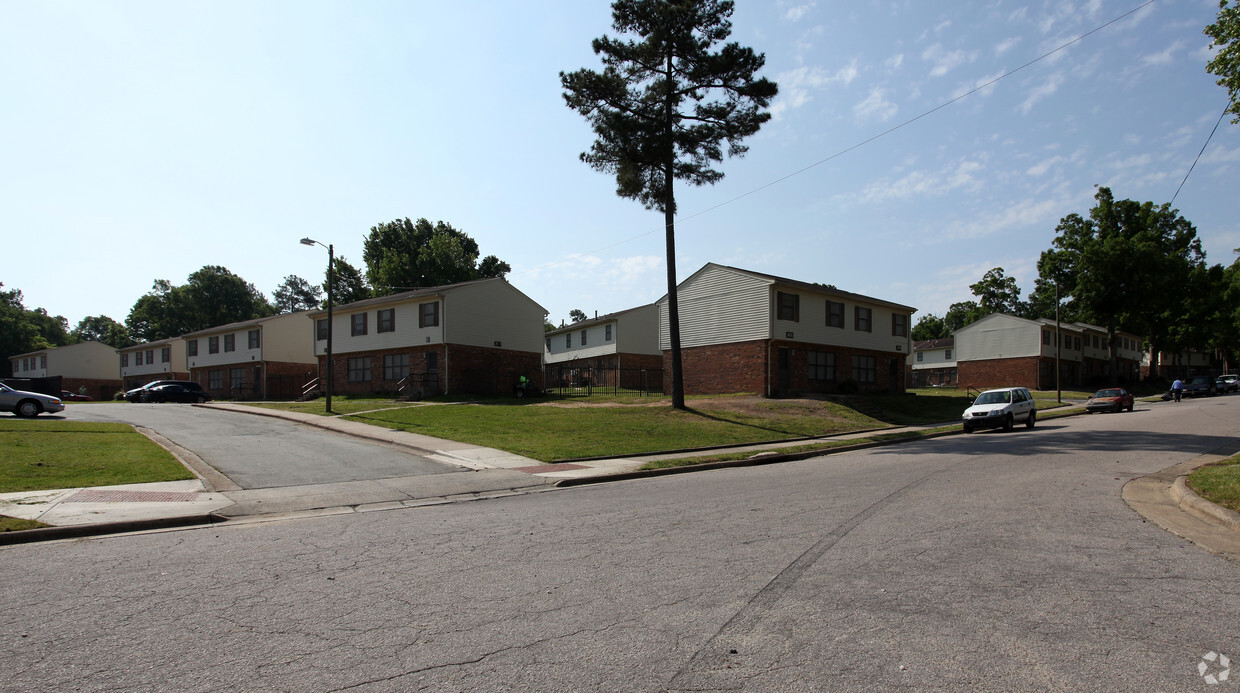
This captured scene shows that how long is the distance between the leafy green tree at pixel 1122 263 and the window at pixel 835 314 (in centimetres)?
3580

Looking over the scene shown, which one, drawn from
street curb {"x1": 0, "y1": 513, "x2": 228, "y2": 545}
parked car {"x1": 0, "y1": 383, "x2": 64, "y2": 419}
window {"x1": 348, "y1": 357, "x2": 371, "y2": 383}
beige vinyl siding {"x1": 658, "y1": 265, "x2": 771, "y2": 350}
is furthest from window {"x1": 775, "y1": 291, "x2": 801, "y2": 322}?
parked car {"x1": 0, "y1": 383, "x2": 64, "y2": 419}

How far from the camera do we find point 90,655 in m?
4.19

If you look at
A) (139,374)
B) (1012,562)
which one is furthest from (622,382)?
(139,374)

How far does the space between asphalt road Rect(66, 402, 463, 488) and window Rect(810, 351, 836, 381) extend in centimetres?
2440

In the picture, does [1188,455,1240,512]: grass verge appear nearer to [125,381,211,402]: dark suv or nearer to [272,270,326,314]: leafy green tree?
[125,381,211,402]: dark suv

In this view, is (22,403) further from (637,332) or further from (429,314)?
(637,332)

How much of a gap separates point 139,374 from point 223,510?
73.7 meters

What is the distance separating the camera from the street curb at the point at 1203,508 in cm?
770

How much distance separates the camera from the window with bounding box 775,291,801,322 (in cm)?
3384

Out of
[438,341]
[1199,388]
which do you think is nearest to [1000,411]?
[438,341]

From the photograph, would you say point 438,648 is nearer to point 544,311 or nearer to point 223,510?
point 223,510

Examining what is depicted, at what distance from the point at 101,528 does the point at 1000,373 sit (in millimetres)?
66566

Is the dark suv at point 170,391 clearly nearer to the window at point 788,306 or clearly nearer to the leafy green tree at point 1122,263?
the window at point 788,306

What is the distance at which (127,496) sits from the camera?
10.3m
